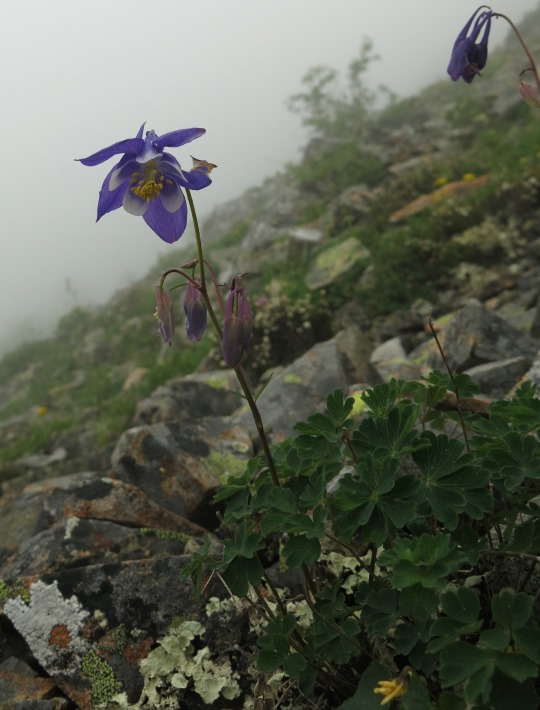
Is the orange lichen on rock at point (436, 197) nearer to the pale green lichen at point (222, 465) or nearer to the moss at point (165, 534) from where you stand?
the pale green lichen at point (222, 465)

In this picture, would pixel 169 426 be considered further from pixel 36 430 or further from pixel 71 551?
pixel 36 430

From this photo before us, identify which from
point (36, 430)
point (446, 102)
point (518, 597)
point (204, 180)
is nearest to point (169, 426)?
point (204, 180)

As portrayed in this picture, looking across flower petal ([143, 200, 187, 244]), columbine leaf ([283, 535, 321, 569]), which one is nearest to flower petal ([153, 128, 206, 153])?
flower petal ([143, 200, 187, 244])

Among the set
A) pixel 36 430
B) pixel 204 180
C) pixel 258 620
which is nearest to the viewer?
pixel 204 180

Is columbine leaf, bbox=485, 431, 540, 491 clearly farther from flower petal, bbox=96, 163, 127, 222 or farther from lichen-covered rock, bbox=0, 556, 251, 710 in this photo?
flower petal, bbox=96, 163, 127, 222

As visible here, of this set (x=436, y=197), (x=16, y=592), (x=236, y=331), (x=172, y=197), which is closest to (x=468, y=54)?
(x=172, y=197)

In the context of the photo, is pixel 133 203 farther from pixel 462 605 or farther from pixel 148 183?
pixel 462 605
